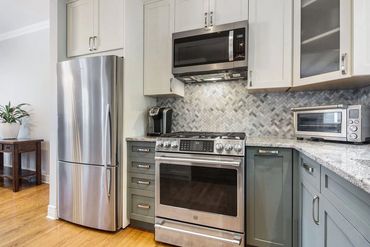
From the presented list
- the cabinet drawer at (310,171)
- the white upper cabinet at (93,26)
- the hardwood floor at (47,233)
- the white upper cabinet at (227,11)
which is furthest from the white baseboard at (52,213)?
the white upper cabinet at (227,11)

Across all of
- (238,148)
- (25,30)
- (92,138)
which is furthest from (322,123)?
(25,30)

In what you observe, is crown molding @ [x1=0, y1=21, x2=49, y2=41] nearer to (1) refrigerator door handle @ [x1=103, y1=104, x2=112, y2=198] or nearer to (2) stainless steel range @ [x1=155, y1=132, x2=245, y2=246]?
(1) refrigerator door handle @ [x1=103, y1=104, x2=112, y2=198]

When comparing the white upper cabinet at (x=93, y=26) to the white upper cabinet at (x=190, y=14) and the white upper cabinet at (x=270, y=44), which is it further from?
the white upper cabinet at (x=270, y=44)

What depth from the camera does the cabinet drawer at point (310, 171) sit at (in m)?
1.11

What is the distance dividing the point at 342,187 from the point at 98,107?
1.92 meters

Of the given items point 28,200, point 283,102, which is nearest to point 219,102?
point 283,102

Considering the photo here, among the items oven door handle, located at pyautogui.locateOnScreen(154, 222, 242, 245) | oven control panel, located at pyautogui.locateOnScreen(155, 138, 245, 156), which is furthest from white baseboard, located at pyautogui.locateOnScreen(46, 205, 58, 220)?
oven control panel, located at pyautogui.locateOnScreen(155, 138, 245, 156)

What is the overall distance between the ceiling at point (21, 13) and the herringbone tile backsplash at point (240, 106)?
225cm

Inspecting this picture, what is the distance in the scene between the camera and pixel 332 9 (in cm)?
148

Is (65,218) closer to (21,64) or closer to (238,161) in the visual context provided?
(238,161)

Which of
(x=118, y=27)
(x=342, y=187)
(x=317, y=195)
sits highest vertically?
(x=118, y=27)

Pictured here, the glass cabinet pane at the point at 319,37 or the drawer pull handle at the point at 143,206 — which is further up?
the glass cabinet pane at the point at 319,37

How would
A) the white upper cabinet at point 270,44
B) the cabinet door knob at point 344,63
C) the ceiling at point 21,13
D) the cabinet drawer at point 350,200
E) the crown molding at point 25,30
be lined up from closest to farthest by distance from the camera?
1. the cabinet drawer at point 350,200
2. the cabinet door knob at point 344,63
3. the white upper cabinet at point 270,44
4. the ceiling at point 21,13
5. the crown molding at point 25,30

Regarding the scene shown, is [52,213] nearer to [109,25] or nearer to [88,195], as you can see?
[88,195]
